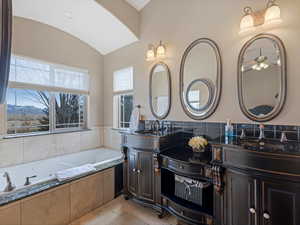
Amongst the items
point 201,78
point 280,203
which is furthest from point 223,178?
point 201,78

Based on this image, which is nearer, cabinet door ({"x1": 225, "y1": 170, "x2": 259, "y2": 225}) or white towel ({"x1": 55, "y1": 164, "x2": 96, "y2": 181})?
cabinet door ({"x1": 225, "y1": 170, "x2": 259, "y2": 225})

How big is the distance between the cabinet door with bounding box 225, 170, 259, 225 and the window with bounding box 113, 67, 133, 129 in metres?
2.39

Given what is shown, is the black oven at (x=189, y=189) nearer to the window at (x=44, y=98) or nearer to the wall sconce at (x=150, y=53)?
the wall sconce at (x=150, y=53)

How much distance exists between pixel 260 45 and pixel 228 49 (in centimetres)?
35

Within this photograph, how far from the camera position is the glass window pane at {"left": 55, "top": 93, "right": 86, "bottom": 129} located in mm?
3396

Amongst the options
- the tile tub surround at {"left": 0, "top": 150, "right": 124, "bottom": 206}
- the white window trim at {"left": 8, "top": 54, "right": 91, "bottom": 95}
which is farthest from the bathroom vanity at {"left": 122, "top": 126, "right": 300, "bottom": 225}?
the white window trim at {"left": 8, "top": 54, "right": 91, "bottom": 95}

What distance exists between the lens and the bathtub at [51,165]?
7.98 ft

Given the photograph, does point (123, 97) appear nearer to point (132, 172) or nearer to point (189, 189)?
point (132, 172)

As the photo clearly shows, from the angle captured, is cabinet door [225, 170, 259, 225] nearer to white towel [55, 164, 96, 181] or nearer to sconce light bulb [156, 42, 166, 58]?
white towel [55, 164, 96, 181]

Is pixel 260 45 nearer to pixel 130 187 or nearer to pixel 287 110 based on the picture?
pixel 287 110

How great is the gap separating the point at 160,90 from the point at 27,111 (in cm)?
251

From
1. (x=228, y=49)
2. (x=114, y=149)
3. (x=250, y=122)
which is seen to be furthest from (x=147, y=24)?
(x=114, y=149)

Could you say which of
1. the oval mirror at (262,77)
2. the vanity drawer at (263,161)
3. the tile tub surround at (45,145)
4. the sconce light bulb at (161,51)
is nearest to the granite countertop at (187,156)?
the vanity drawer at (263,161)

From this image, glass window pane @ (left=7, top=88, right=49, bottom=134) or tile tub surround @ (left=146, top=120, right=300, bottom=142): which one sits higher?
glass window pane @ (left=7, top=88, right=49, bottom=134)
